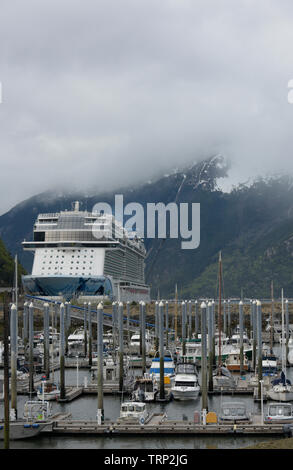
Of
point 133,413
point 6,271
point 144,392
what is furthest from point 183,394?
point 6,271

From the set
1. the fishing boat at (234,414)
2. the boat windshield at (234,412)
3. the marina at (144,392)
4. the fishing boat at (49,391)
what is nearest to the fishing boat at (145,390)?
the marina at (144,392)

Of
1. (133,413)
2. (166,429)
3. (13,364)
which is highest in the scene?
(13,364)

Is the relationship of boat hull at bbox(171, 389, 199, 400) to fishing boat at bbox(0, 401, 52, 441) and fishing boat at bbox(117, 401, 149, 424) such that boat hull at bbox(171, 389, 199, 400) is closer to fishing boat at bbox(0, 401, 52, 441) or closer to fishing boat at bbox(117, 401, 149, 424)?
fishing boat at bbox(117, 401, 149, 424)

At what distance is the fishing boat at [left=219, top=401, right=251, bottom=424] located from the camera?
30484mm

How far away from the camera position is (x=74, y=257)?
351 ft

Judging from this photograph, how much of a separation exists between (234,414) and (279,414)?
1.94m

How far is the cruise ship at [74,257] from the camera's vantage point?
10125cm

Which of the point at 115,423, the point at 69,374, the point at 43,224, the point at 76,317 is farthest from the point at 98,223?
the point at 115,423

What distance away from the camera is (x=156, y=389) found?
1597 inches

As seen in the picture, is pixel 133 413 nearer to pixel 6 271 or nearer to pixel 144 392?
pixel 144 392

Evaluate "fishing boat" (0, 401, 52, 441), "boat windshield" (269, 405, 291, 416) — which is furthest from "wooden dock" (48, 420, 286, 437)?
"boat windshield" (269, 405, 291, 416)

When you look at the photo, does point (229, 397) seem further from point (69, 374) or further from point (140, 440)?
point (69, 374)

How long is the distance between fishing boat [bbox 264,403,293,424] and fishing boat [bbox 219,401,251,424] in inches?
36.5

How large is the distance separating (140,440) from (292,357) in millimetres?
32382
